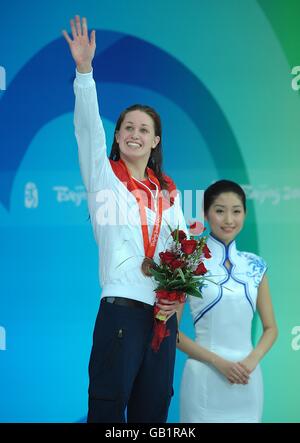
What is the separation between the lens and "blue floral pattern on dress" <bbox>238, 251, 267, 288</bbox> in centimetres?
368

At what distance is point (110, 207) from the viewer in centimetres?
304

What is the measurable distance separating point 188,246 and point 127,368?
1.80 ft

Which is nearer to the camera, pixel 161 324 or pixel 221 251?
pixel 161 324

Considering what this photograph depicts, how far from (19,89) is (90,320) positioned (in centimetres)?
142

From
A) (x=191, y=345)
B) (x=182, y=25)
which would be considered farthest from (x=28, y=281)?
(x=182, y=25)

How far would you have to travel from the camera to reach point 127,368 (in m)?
2.92

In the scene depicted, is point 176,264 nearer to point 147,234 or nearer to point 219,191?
point 147,234

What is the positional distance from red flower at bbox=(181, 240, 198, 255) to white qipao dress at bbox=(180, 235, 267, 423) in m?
0.62

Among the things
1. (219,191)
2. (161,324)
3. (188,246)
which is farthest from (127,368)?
(219,191)

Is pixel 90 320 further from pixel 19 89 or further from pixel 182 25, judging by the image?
pixel 182 25

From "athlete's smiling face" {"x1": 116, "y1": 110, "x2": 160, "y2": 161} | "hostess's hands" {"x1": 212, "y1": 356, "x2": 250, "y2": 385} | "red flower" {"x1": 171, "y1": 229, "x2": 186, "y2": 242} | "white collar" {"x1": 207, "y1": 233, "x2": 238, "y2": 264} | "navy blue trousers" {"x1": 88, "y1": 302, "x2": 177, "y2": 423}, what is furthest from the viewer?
"white collar" {"x1": 207, "y1": 233, "x2": 238, "y2": 264}

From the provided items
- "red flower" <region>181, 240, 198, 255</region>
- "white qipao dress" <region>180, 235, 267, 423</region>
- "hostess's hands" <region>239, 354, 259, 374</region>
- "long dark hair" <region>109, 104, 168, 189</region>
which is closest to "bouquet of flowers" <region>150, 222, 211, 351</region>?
"red flower" <region>181, 240, 198, 255</region>

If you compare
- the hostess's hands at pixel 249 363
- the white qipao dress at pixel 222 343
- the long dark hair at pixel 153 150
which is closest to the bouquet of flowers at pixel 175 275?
the long dark hair at pixel 153 150

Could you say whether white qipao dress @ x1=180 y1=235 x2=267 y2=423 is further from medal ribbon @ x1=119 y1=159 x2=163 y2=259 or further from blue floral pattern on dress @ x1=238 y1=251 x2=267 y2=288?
medal ribbon @ x1=119 y1=159 x2=163 y2=259
